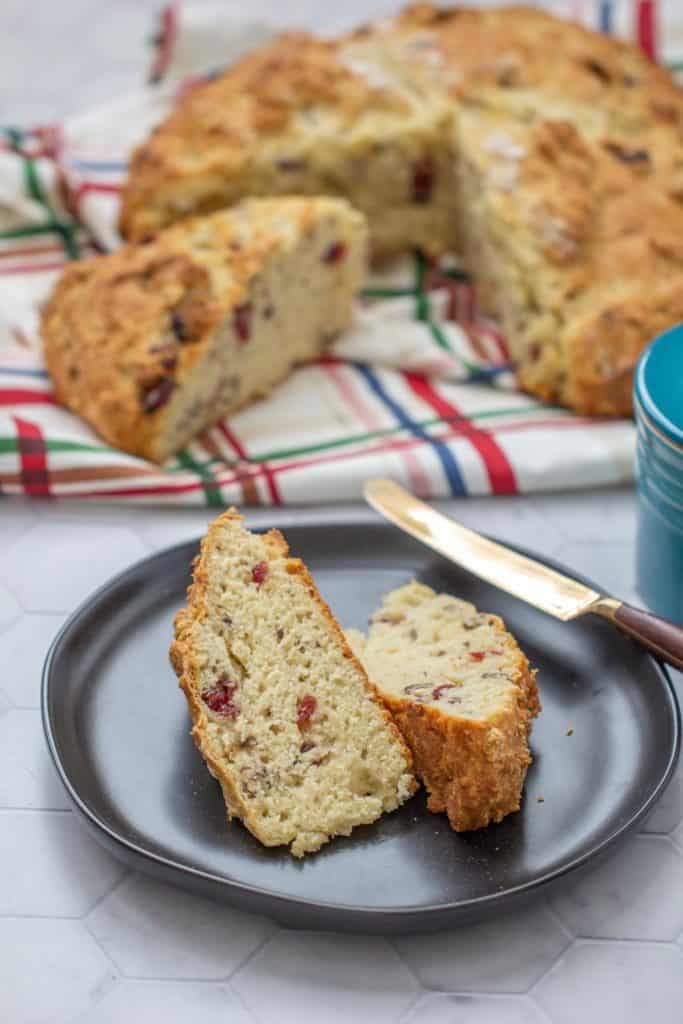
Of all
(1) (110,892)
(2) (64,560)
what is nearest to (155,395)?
(2) (64,560)

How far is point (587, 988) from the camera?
2.41m

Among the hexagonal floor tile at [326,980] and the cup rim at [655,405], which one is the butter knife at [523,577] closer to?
the cup rim at [655,405]

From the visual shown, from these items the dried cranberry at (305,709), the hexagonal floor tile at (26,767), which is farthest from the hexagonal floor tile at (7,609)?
the dried cranberry at (305,709)

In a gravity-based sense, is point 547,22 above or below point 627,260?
above

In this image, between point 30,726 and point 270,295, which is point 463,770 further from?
point 270,295

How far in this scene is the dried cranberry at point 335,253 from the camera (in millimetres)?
4254

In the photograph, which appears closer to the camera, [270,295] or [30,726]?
[30,726]

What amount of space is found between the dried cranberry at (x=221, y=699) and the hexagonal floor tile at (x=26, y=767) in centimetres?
35

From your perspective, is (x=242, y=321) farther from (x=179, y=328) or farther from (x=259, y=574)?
(x=259, y=574)

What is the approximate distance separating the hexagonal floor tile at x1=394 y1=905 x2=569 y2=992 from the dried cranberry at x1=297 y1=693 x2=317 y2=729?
420 millimetres

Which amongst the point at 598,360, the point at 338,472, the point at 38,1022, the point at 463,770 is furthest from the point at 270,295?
the point at 38,1022

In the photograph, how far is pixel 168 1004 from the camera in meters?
2.38

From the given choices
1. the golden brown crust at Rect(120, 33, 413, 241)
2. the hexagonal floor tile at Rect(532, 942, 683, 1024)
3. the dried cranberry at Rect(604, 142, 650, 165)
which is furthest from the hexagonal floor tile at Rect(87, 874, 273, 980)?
the dried cranberry at Rect(604, 142, 650, 165)

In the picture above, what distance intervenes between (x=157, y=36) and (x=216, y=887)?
3.85m
